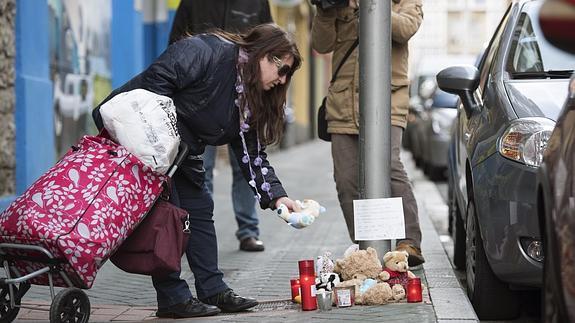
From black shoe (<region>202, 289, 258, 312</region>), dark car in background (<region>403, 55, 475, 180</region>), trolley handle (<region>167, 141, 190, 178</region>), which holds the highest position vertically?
trolley handle (<region>167, 141, 190, 178</region>)

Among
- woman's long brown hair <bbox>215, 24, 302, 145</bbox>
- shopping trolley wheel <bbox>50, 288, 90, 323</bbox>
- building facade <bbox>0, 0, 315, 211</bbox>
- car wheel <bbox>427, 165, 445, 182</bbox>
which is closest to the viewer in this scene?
shopping trolley wheel <bbox>50, 288, 90, 323</bbox>

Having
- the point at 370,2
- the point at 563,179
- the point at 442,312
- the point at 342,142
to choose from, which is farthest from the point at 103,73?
the point at 563,179

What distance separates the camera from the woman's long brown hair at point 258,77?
581 centimetres

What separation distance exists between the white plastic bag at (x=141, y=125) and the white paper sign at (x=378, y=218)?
1.27 metres

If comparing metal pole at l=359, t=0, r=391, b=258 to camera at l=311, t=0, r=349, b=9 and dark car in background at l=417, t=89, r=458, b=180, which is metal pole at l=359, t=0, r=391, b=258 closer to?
camera at l=311, t=0, r=349, b=9

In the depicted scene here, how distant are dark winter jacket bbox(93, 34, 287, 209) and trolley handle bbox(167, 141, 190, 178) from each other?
0.47ft

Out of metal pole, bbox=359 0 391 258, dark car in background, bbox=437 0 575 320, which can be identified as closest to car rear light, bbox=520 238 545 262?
dark car in background, bbox=437 0 575 320

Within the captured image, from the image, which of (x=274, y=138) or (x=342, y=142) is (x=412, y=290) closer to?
(x=274, y=138)

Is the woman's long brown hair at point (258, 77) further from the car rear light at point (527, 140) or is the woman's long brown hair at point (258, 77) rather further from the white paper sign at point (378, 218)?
the car rear light at point (527, 140)

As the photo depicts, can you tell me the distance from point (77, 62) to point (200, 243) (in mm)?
5686

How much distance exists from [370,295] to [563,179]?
6.73 ft

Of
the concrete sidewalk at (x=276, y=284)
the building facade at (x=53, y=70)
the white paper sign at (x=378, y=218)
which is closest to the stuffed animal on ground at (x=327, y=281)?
the concrete sidewalk at (x=276, y=284)

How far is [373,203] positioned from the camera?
636 centimetres

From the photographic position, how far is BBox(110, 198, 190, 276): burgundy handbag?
5.57 metres
